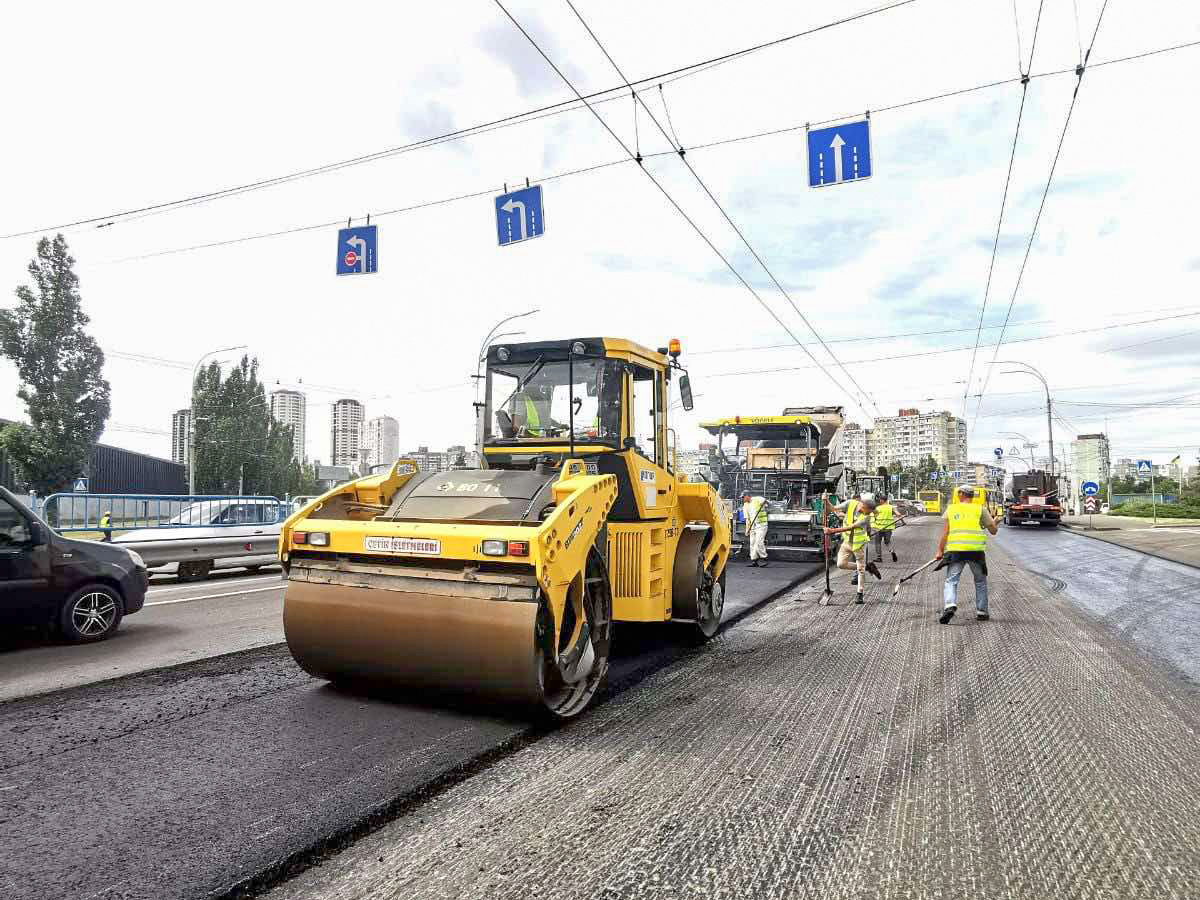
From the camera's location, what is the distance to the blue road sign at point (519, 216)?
36.8 ft

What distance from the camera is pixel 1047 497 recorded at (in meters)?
31.8

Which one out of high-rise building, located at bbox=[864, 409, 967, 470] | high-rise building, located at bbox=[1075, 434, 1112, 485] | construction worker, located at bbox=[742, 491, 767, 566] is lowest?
construction worker, located at bbox=[742, 491, 767, 566]

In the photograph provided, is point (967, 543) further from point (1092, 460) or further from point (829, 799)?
point (1092, 460)

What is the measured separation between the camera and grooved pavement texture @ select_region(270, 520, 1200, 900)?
105 inches

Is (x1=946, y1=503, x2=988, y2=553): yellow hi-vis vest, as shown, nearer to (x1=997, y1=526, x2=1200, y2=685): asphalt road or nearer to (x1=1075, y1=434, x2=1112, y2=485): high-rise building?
(x1=997, y1=526, x2=1200, y2=685): asphalt road

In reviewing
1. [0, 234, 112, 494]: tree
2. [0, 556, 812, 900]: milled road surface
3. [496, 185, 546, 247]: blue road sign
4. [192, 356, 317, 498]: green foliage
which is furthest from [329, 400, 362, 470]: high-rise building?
[0, 556, 812, 900]: milled road surface

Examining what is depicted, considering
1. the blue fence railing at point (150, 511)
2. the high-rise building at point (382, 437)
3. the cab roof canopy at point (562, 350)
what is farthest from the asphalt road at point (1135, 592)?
the high-rise building at point (382, 437)

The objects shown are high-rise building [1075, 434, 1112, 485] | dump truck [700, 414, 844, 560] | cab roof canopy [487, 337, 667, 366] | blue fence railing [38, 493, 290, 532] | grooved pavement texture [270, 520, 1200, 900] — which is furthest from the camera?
high-rise building [1075, 434, 1112, 485]

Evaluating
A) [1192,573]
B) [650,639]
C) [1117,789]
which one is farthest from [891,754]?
[1192,573]

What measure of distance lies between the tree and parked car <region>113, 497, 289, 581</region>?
93.9ft

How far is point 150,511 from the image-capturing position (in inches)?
484

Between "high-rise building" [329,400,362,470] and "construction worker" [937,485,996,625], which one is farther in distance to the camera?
"high-rise building" [329,400,362,470]

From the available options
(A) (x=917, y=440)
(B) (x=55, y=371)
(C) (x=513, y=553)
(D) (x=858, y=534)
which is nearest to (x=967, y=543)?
(D) (x=858, y=534)

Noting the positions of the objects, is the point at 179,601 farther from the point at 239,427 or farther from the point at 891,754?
the point at 239,427
